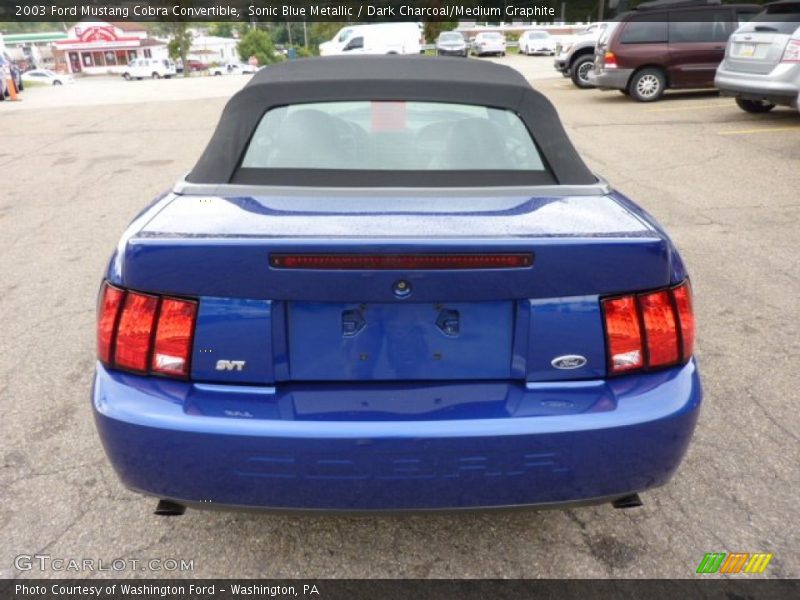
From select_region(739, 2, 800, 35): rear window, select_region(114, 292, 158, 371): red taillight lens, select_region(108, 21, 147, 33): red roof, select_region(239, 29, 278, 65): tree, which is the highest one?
select_region(108, 21, 147, 33): red roof

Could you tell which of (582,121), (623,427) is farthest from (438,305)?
(582,121)

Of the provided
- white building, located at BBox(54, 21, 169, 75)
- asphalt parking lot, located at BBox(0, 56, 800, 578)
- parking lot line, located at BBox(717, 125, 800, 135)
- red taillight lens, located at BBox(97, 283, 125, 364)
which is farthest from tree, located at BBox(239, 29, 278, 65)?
red taillight lens, located at BBox(97, 283, 125, 364)

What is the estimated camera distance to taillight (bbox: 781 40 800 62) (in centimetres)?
911

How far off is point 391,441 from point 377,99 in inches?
58.8

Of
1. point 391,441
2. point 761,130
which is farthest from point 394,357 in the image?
point 761,130

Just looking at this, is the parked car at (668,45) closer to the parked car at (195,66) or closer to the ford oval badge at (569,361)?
the ford oval badge at (569,361)

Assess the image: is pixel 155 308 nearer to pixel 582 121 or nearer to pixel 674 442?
pixel 674 442

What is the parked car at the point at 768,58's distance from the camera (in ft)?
30.3

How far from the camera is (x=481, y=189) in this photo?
221cm

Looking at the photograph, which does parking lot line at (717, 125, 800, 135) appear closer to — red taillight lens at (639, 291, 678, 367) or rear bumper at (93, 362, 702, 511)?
red taillight lens at (639, 291, 678, 367)

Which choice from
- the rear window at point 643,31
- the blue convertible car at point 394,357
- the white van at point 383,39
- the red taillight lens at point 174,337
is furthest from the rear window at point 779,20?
the white van at point 383,39

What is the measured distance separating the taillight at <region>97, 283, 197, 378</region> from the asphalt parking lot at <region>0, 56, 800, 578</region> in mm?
A: 771

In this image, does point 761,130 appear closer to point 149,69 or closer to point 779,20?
point 779,20
